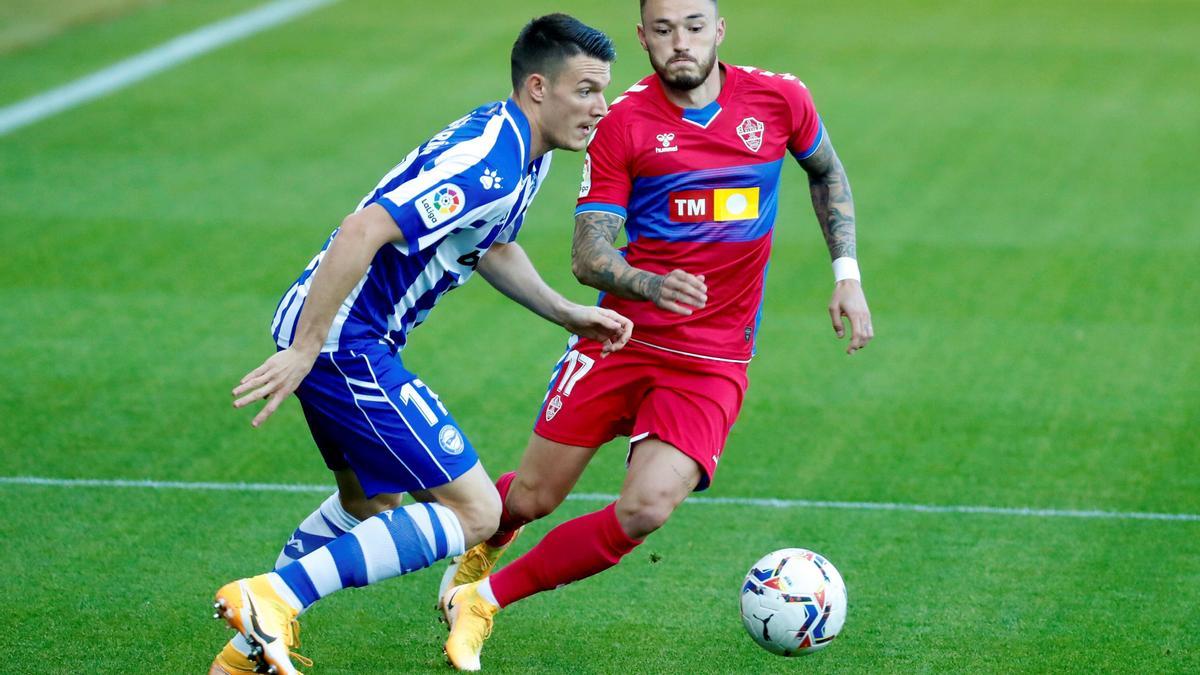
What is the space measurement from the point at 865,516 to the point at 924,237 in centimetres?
593

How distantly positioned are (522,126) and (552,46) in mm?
283

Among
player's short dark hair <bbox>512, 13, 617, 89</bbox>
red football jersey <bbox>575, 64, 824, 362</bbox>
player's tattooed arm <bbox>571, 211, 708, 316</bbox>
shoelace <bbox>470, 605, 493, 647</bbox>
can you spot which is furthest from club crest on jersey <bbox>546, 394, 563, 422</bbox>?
player's short dark hair <bbox>512, 13, 617, 89</bbox>

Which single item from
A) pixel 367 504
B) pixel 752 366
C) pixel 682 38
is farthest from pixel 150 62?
pixel 682 38

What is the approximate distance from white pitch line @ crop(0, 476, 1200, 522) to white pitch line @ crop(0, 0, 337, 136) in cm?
917

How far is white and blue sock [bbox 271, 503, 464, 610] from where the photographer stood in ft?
16.0

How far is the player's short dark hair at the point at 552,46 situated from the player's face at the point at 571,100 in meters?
0.03

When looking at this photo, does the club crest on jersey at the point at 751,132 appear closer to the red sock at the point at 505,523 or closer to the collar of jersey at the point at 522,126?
the collar of jersey at the point at 522,126

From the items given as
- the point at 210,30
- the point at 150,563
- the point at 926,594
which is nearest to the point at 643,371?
the point at 926,594

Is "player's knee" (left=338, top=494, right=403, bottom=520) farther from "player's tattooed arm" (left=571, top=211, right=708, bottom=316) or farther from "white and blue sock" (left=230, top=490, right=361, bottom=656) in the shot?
"player's tattooed arm" (left=571, top=211, right=708, bottom=316)

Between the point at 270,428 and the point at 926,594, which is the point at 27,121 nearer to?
the point at 270,428

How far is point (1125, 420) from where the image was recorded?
8477mm

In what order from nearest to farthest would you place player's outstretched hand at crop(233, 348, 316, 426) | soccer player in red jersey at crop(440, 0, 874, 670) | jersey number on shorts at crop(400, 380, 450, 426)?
player's outstretched hand at crop(233, 348, 316, 426), jersey number on shorts at crop(400, 380, 450, 426), soccer player in red jersey at crop(440, 0, 874, 670)

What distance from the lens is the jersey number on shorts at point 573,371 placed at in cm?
570

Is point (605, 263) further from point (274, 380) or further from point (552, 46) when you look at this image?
point (274, 380)
